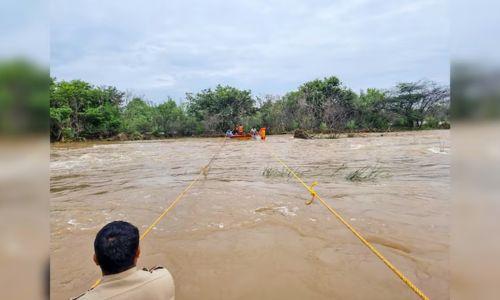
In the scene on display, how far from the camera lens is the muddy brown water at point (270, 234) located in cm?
284

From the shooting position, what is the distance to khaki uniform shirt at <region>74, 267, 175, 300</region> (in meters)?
1.62

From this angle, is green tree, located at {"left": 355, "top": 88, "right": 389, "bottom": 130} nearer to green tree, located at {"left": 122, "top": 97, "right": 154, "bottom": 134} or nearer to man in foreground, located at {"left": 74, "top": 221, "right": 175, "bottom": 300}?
green tree, located at {"left": 122, "top": 97, "right": 154, "bottom": 134}

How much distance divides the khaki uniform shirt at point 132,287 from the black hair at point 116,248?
0.04 m

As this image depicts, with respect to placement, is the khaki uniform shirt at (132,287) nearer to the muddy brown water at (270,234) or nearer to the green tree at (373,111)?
the muddy brown water at (270,234)

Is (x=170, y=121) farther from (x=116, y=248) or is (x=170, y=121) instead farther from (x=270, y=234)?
(x=116, y=248)

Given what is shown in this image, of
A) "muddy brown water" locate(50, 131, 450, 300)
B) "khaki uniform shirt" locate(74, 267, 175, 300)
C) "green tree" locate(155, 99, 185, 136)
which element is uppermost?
"green tree" locate(155, 99, 185, 136)

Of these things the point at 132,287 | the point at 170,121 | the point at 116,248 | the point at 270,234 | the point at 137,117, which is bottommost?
the point at 270,234

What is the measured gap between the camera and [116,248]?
5.51 ft

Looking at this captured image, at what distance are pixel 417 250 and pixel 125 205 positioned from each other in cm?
431

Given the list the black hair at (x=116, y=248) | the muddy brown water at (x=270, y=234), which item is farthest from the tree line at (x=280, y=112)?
the black hair at (x=116, y=248)

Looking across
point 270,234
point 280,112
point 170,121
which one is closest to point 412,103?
point 280,112

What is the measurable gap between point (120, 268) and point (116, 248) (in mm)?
100

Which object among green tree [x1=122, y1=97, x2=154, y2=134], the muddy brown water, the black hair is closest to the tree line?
green tree [x1=122, y1=97, x2=154, y2=134]

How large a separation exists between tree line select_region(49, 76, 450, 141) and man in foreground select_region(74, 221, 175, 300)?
1048 inches
